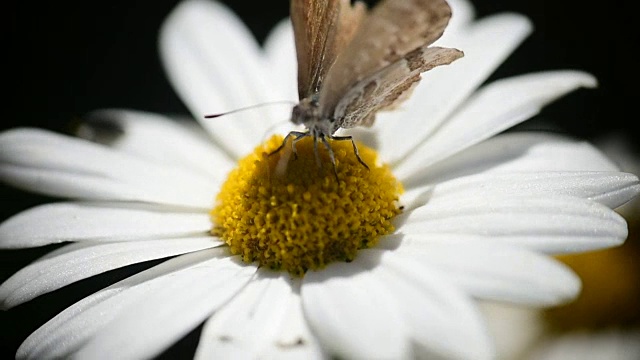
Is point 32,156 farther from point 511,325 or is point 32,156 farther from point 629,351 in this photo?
point 629,351

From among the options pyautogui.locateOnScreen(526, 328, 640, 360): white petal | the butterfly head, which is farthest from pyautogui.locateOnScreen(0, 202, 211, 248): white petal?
pyautogui.locateOnScreen(526, 328, 640, 360): white petal

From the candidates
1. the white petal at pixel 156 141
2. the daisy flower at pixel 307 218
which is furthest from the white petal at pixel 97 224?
the white petal at pixel 156 141

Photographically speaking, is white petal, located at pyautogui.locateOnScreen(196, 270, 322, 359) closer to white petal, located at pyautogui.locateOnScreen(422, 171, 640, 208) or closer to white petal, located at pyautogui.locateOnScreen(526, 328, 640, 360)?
white petal, located at pyautogui.locateOnScreen(422, 171, 640, 208)

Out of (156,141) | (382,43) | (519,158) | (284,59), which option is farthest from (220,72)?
(382,43)

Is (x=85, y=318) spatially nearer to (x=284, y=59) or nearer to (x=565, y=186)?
(x=565, y=186)

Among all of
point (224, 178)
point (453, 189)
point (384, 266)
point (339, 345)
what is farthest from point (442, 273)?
point (224, 178)

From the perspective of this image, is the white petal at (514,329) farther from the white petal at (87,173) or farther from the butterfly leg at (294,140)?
the white petal at (87,173)

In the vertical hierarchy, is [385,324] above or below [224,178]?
below
